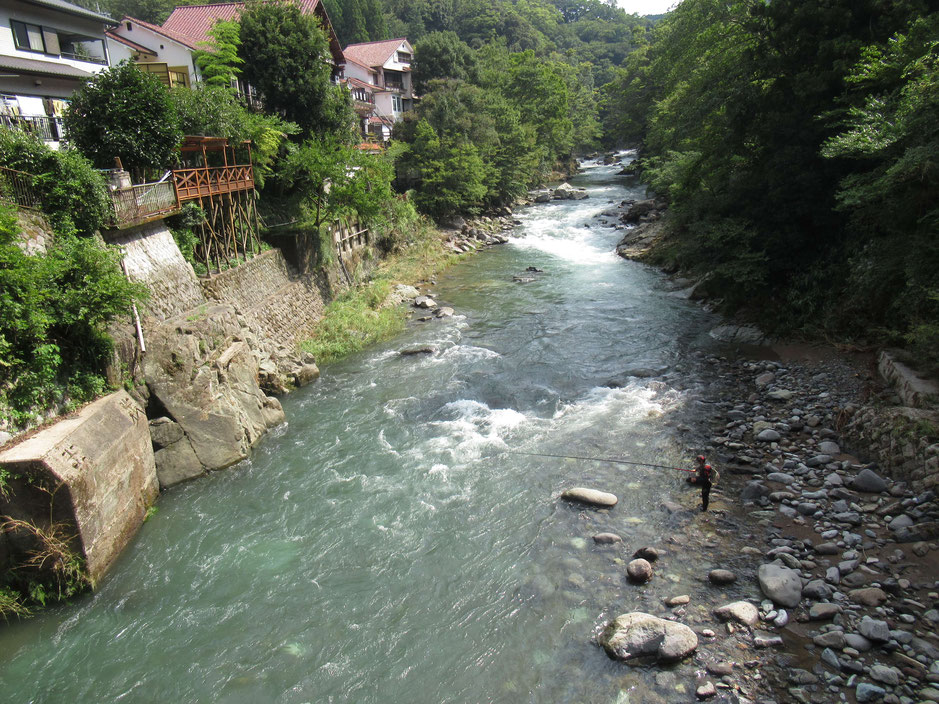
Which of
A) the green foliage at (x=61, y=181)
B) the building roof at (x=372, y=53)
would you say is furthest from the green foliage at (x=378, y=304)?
the building roof at (x=372, y=53)

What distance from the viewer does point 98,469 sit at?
33.7 ft

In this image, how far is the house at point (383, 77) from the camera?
46.6 metres

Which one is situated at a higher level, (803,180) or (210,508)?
(803,180)

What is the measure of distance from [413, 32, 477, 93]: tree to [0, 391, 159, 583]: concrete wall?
Answer: 144 ft

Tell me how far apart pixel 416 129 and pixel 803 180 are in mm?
27289

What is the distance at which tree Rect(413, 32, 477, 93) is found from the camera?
49.2m

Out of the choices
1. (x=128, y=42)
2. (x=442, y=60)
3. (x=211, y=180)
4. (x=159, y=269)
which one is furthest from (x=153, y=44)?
(x=442, y=60)

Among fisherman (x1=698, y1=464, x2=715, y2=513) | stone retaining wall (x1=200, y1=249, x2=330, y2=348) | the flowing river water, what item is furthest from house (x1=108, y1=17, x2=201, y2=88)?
fisherman (x1=698, y1=464, x2=715, y2=513)

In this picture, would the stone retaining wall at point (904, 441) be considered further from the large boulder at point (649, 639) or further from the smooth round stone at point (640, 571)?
the large boulder at point (649, 639)

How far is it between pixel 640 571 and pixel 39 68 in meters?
29.2

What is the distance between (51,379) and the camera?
10859 mm

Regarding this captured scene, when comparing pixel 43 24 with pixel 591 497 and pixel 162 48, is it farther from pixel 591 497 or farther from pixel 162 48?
pixel 591 497

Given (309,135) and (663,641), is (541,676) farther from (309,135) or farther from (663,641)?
(309,135)

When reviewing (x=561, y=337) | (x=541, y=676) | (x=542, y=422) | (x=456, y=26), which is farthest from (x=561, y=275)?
(x=456, y=26)
